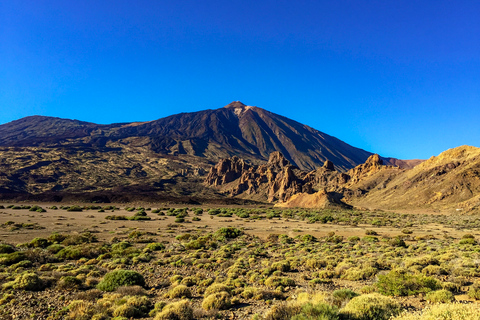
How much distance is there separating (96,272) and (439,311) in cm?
1507

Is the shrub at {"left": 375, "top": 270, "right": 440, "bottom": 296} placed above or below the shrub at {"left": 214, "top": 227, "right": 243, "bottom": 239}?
above

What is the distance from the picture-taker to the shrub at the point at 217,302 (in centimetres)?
930

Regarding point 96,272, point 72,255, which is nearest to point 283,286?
point 96,272

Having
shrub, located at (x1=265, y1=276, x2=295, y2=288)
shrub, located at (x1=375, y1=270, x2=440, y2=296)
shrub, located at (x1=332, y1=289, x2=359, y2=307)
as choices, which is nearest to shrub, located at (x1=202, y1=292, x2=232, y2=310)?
shrub, located at (x1=265, y1=276, x2=295, y2=288)

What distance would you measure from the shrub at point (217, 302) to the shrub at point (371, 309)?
418 cm

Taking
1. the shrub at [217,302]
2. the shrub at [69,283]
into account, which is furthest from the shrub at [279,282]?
the shrub at [69,283]

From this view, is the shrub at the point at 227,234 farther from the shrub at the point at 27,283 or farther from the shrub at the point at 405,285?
the shrub at the point at 405,285

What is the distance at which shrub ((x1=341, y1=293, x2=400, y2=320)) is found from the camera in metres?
7.09

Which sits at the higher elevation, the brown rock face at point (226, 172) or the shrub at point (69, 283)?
the brown rock face at point (226, 172)

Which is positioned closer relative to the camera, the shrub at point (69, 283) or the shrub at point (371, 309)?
the shrub at point (371, 309)

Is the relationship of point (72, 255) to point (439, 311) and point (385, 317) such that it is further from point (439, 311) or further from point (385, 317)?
point (439, 311)

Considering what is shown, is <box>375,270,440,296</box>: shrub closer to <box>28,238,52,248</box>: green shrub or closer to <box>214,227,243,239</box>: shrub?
<box>214,227,243,239</box>: shrub

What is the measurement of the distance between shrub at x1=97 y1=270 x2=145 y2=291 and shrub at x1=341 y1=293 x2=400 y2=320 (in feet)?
30.9

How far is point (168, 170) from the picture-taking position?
169 meters
